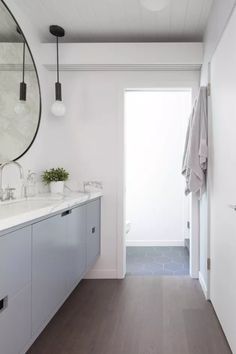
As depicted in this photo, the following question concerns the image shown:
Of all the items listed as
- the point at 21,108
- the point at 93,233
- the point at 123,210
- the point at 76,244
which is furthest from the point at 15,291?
the point at 123,210

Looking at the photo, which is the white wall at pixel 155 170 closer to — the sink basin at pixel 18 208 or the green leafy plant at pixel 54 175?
the green leafy plant at pixel 54 175

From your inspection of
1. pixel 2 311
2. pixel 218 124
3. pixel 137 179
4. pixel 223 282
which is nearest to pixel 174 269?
pixel 223 282

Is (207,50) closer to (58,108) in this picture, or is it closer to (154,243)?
(58,108)

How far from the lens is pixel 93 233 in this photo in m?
2.44

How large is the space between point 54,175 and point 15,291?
1.40m

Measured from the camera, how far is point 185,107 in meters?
3.80

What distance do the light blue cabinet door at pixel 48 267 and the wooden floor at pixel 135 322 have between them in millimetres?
260

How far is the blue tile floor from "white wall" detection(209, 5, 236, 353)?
81cm

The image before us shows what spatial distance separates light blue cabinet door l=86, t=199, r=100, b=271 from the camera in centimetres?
229

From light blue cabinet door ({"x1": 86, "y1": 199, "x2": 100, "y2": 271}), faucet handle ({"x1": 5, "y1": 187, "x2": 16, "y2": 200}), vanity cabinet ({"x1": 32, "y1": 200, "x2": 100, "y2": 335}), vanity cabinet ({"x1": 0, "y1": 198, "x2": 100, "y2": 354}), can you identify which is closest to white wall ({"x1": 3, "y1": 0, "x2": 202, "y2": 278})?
light blue cabinet door ({"x1": 86, "y1": 199, "x2": 100, "y2": 271})

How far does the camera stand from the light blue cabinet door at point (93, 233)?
2.29 metres

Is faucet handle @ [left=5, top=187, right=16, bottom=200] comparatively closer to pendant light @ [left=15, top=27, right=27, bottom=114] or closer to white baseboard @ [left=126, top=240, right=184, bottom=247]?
pendant light @ [left=15, top=27, right=27, bottom=114]

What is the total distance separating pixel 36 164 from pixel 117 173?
774 millimetres

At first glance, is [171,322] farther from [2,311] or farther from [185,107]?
[185,107]
